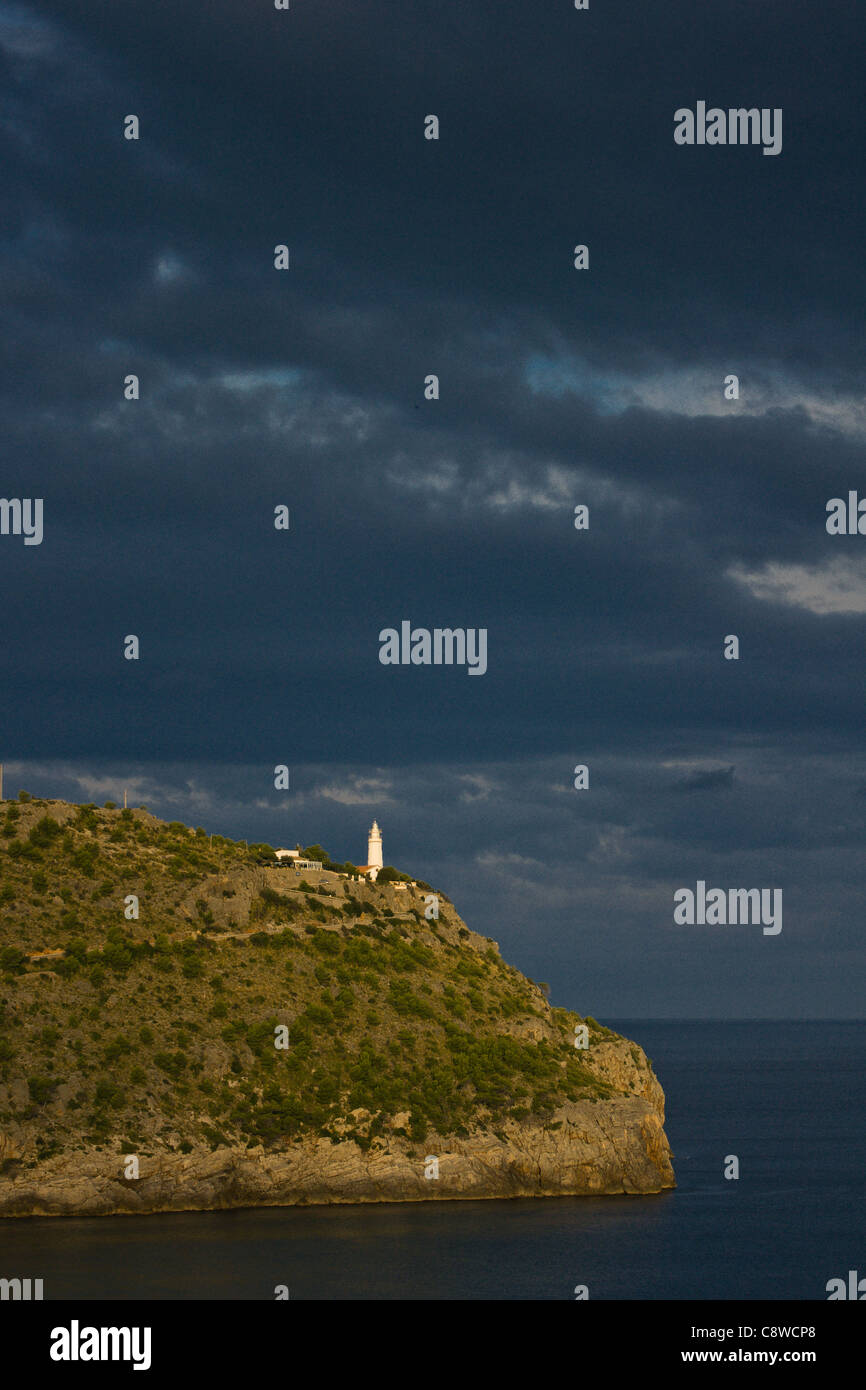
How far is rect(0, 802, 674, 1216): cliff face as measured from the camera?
110 metres

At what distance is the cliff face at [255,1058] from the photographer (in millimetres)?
110500

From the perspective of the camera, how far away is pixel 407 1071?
122562 mm

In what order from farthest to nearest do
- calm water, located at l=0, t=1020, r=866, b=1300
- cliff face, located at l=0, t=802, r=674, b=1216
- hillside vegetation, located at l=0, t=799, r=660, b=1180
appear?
1. hillside vegetation, located at l=0, t=799, r=660, b=1180
2. cliff face, located at l=0, t=802, r=674, b=1216
3. calm water, located at l=0, t=1020, r=866, b=1300

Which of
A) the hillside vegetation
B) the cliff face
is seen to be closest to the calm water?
the cliff face

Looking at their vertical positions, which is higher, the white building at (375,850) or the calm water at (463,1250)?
the white building at (375,850)

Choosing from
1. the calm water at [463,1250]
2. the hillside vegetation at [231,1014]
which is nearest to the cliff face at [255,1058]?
the hillside vegetation at [231,1014]

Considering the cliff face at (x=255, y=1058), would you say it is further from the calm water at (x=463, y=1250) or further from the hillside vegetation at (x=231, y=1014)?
the calm water at (x=463, y=1250)

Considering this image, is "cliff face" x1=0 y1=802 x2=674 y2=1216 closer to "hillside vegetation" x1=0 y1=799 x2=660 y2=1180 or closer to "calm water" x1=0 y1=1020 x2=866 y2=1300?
"hillside vegetation" x1=0 y1=799 x2=660 y2=1180

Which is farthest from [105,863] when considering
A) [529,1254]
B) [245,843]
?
[529,1254]

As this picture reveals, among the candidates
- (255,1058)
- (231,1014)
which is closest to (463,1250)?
(255,1058)

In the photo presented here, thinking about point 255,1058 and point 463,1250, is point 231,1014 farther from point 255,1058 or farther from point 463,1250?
point 463,1250

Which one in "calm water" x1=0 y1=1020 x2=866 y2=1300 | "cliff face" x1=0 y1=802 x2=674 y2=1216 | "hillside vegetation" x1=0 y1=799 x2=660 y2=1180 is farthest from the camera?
"hillside vegetation" x1=0 y1=799 x2=660 y2=1180
